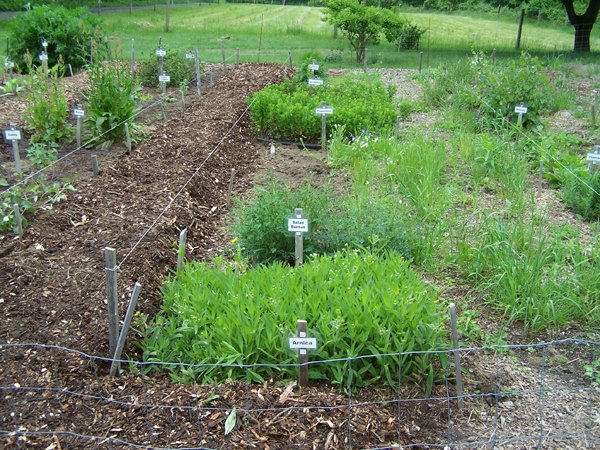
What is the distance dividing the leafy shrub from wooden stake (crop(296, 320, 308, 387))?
9557 millimetres

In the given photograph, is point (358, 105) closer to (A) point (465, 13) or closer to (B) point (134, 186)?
(B) point (134, 186)

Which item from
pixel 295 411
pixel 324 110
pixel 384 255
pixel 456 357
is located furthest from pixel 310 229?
pixel 324 110

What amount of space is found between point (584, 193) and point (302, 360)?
4.50 metres

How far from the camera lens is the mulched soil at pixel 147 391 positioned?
3496 mm

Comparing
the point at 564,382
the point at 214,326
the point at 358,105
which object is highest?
the point at 358,105

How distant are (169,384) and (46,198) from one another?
3.48m

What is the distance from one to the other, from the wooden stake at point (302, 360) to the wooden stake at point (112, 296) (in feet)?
3.88

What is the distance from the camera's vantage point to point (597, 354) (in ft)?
15.0

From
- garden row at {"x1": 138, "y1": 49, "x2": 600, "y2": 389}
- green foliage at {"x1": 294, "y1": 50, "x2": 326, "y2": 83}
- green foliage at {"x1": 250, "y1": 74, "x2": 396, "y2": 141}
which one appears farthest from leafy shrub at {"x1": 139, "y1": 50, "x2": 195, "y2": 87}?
garden row at {"x1": 138, "y1": 49, "x2": 600, "y2": 389}

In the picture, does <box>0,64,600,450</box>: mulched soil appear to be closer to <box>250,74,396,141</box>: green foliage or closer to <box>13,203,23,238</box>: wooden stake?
<box>13,203,23,238</box>: wooden stake

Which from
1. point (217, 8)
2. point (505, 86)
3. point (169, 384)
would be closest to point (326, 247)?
point (169, 384)

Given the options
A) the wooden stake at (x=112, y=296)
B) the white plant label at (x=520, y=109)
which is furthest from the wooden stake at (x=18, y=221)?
the white plant label at (x=520, y=109)

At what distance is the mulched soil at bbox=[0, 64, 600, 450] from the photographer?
3496 mm

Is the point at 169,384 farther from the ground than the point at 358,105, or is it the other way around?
the point at 358,105
